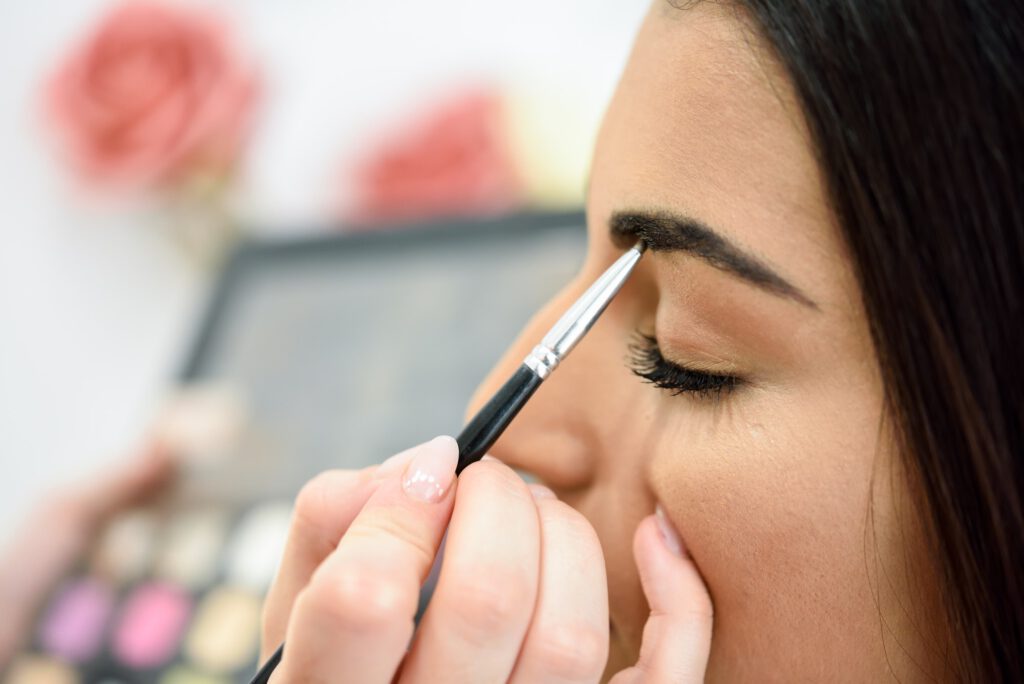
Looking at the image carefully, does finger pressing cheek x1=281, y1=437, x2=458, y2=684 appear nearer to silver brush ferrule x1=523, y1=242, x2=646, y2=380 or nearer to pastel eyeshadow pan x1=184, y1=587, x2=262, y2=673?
silver brush ferrule x1=523, y1=242, x2=646, y2=380

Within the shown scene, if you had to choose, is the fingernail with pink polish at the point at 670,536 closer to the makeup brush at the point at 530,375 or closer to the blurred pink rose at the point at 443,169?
the makeup brush at the point at 530,375

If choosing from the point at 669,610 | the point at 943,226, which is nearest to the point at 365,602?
the point at 669,610

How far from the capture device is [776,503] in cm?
35

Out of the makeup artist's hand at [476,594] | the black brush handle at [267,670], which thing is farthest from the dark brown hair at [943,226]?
the black brush handle at [267,670]

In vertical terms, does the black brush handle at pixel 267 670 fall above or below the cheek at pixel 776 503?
below

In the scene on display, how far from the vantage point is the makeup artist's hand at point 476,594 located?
31 centimetres

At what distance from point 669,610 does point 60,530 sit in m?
0.67

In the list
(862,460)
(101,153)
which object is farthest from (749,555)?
(101,153)

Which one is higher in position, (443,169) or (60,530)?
(443,169)

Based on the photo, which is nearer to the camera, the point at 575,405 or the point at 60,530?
the point at 575,405

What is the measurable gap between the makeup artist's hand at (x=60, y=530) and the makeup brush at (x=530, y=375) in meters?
0.54

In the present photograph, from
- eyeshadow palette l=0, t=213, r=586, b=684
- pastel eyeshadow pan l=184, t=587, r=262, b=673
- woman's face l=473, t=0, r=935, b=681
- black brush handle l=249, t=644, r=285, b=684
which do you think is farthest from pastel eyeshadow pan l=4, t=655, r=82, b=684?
woman's face l=473, t=0, r=935, b=681

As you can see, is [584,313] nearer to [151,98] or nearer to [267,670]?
[267,670]

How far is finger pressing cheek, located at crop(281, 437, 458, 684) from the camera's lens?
1.01ft
